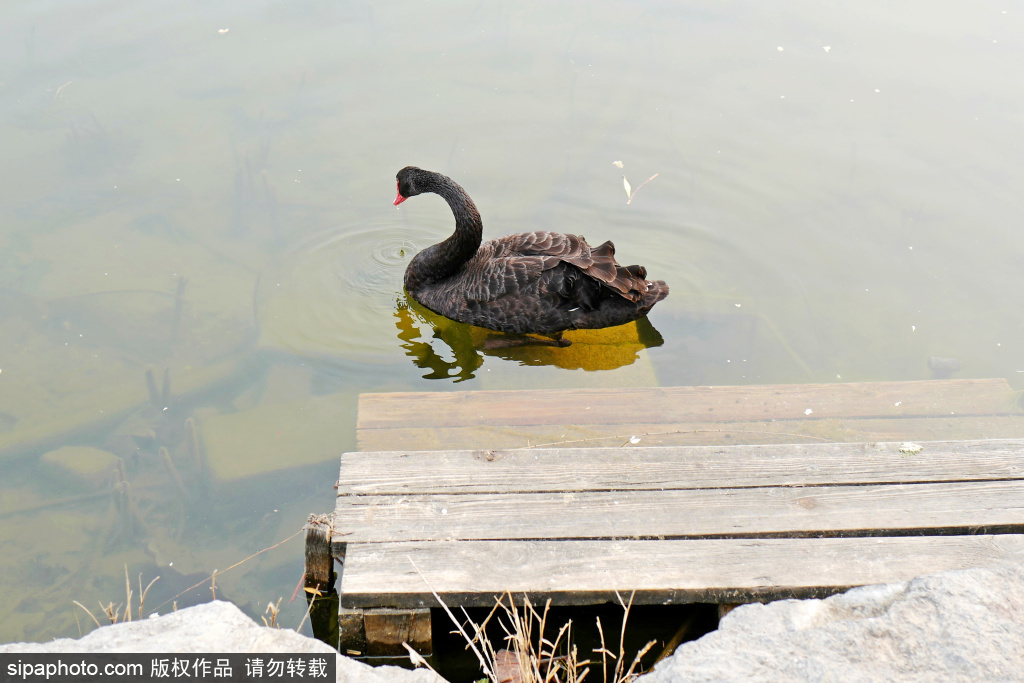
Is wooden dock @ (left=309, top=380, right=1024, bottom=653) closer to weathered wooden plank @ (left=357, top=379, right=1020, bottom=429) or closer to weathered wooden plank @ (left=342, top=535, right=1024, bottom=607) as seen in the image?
weathered wooden plank @ (left=342, top=535, right=1024, bottom=607)

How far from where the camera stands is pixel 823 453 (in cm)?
314

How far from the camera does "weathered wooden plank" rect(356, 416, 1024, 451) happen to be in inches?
156

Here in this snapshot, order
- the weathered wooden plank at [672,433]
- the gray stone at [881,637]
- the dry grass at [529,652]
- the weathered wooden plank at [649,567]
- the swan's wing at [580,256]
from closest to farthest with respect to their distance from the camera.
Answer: the gray stone at [881,637] → the dry grass at [529,652] → the weathered wooden plank at [649,567] → the weathered wooden plank at [672,433] → the swan's wing at [580,256]

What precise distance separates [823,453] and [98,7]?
8895 mm

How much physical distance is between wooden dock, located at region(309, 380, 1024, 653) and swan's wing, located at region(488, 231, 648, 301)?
6.23ft

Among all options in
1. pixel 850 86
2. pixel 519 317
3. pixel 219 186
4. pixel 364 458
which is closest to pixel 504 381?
pixel 519 317

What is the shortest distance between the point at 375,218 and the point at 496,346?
175 cm

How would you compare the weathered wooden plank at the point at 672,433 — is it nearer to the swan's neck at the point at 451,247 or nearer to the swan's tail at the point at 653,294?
the swan's tail at the point at 653,294

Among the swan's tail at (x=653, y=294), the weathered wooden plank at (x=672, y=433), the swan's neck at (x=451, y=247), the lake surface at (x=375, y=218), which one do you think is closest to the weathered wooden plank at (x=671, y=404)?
the weathered wooden plank at (x=672, y=433)

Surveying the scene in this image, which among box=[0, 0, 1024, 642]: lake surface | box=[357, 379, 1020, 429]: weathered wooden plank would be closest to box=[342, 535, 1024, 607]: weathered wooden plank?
box=[0, 0, 1024, 642]: lake surface

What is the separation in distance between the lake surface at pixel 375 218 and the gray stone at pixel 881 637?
74.4 inches

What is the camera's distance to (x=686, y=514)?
2.82 m

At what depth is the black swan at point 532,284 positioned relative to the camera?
498cm

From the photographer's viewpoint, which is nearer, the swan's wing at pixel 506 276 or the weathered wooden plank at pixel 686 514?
the weathered wooden plank at pixel 686 514
